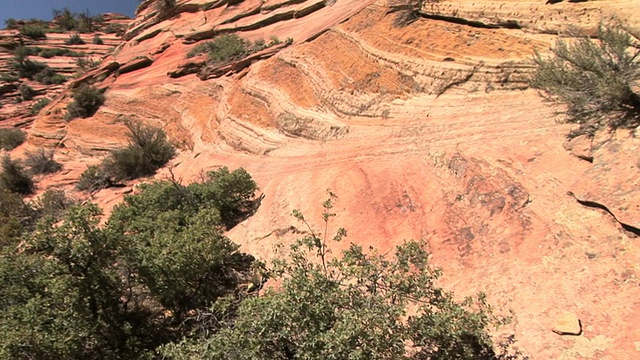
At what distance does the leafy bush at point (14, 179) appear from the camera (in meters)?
15.4

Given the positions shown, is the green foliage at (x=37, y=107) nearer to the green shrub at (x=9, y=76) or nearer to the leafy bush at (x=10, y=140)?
the leafy bush at (x=10, y=140)

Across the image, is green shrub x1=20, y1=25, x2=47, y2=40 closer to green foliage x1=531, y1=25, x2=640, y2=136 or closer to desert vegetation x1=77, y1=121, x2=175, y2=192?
desert vegetation x1=77, y1=121, x2=175, y2=192

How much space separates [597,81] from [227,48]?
46.1 feet

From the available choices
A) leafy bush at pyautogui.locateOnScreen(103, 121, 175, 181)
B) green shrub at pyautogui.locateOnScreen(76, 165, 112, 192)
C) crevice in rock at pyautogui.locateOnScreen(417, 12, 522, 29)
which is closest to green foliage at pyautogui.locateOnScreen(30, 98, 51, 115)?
green shrub at pyautogui.locateOnScreen(76, 165, 112, 192)

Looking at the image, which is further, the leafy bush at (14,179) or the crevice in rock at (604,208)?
the leafy bush at (14,179)

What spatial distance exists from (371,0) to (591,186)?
29.2 feet

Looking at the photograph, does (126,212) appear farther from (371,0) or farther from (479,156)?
(371,0)

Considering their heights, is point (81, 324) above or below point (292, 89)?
below

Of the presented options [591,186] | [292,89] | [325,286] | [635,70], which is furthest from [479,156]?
[292,89]

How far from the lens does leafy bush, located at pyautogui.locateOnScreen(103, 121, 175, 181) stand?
14016mm

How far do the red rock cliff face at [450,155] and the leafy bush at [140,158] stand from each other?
30.6 inches

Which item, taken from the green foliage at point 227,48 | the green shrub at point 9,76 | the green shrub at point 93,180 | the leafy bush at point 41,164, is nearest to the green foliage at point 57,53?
the green shrub at point 9,76

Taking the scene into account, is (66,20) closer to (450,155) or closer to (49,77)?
(49,77)

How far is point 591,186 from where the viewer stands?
5.29 meters
